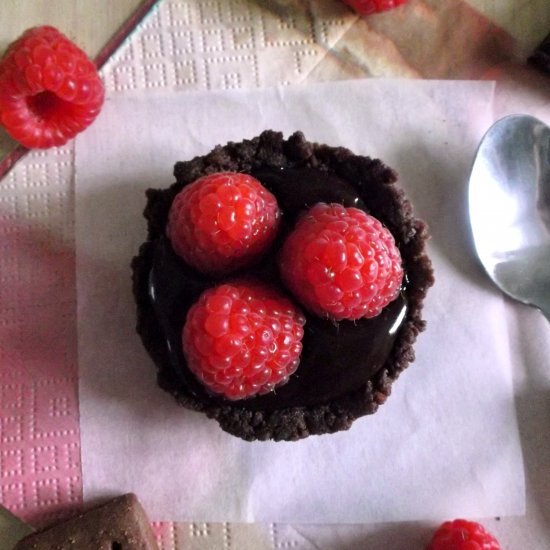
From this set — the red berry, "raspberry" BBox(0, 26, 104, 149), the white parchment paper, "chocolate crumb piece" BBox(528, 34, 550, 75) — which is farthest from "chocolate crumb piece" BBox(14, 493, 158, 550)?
"chocolate crumb piece" BBox(528, 34, 550, 75)

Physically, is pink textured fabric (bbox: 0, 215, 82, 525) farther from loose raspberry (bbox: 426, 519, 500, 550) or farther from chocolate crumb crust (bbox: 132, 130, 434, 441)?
loose raspberry (bbox: 426, 519, 500, 550)

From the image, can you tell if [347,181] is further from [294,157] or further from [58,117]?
[58,117]

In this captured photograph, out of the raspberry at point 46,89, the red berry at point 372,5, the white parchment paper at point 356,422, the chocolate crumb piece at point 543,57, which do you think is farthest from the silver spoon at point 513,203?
the raspberry at point 46,89

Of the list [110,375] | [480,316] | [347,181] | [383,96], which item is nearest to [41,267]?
[110,375]

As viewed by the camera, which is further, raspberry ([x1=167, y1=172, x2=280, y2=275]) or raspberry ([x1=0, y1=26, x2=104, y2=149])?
raspberry ([x1=0, y1=26, x2=104, y2=149])

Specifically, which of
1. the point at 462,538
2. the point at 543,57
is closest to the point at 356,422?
the point at 462,538
